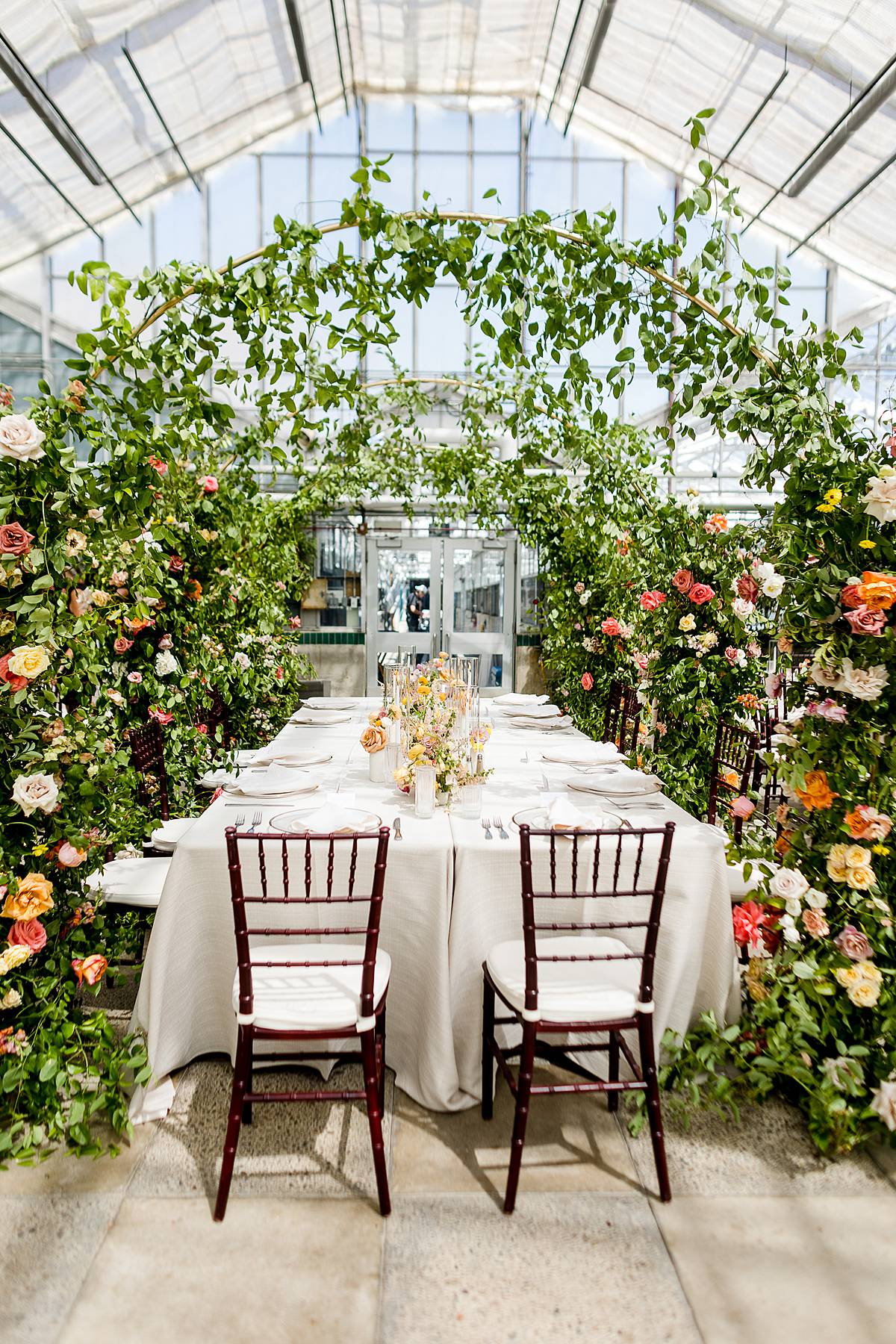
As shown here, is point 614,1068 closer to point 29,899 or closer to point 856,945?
point 856,945

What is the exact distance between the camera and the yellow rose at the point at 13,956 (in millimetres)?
2229

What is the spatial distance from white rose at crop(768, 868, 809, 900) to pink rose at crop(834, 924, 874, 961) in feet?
0.50

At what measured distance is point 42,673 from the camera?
2402mm

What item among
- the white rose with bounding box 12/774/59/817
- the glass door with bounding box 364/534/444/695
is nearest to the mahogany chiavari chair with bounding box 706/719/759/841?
the white rose with bounding box 12/774/59/817

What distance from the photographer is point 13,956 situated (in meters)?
2.24

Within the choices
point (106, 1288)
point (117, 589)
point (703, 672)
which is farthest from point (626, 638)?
point (106, 1288)

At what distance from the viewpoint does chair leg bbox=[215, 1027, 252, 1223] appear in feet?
6.74

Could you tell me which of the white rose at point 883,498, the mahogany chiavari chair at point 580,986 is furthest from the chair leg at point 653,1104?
the white rose at point 883,498

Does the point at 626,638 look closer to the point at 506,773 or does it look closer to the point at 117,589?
the point at 506,773

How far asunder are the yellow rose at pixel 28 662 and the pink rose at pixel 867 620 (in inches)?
82.6

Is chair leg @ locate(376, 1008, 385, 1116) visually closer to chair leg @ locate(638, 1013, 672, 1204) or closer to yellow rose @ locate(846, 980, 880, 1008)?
chair leg @ locate(638, 1013, 672, 1204)

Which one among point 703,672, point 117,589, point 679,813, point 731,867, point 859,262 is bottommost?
point 731,867

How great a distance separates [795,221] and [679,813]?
8.50 m

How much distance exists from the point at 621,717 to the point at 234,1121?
3504mm
